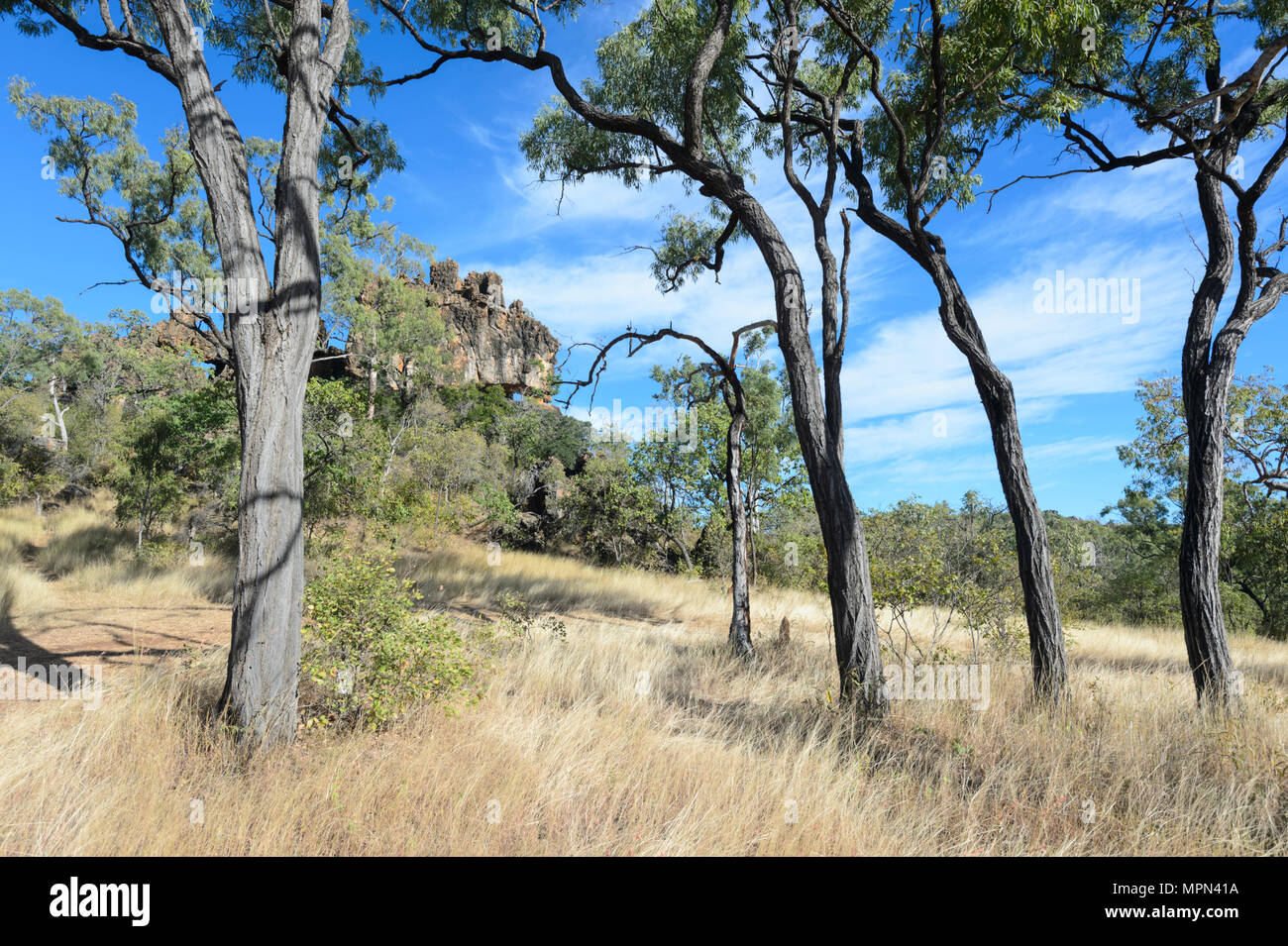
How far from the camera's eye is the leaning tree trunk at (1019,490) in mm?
5582

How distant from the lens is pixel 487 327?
5122cm

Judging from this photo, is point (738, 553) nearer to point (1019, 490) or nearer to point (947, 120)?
point (1019, 490)

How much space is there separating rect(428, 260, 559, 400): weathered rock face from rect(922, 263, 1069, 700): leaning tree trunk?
142ft

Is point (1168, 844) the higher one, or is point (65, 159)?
point (65, 159)

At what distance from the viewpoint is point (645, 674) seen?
6.53m

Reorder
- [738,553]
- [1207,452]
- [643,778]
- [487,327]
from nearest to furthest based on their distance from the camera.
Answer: [643,778] < [1207,452] < [738,553] < [487,327]

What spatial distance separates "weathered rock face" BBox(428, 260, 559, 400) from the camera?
161ft

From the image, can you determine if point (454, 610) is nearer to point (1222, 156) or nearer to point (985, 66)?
point (985, 66)

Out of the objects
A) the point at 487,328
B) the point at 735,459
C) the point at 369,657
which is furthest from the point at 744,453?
the point at 487,328

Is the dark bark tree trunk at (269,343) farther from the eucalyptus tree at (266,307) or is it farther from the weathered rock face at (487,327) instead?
the weathered rock face at (487,327)

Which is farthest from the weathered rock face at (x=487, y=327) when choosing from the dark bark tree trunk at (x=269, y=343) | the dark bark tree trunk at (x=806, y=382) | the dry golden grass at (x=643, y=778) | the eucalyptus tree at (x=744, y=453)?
the dry golden grass at (x=643, y=778)

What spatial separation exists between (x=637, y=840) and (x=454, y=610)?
9.34 m

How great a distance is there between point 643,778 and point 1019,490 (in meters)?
4.69
